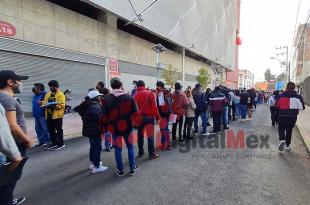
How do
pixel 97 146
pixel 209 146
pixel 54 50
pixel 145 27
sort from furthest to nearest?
1. pixel 145 27
2. pixel 54 50
3. pixel 209 146
4. pixel 97 146

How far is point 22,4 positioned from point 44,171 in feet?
32.8

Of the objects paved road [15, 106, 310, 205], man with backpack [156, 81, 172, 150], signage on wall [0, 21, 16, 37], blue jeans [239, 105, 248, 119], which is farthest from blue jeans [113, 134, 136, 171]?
blue jeans [239, 105, 248, 119]

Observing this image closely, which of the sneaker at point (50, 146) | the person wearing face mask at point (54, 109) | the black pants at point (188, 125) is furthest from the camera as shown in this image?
the black pants at point (188, 125)

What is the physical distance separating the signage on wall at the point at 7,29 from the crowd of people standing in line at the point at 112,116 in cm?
583

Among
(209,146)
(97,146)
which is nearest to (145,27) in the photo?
(209,146)

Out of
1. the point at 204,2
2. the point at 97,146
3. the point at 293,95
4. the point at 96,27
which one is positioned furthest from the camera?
the point at 204,2

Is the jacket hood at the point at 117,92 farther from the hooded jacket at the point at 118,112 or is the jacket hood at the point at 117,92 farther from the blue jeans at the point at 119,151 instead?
the blue jeans at the point at 119,151

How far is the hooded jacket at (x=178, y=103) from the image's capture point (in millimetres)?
6688

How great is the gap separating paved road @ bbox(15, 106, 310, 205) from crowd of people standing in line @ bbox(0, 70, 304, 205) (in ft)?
1.18

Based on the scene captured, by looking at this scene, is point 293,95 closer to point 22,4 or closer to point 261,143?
point 261,143

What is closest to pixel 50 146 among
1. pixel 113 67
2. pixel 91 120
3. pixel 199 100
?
pixel 91 120

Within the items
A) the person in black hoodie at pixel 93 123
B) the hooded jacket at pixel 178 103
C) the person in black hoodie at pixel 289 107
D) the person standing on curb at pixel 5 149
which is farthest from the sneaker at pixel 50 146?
the person in black hoodie at pixel 289 107

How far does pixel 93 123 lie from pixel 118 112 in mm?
632

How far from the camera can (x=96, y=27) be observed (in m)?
15.9
